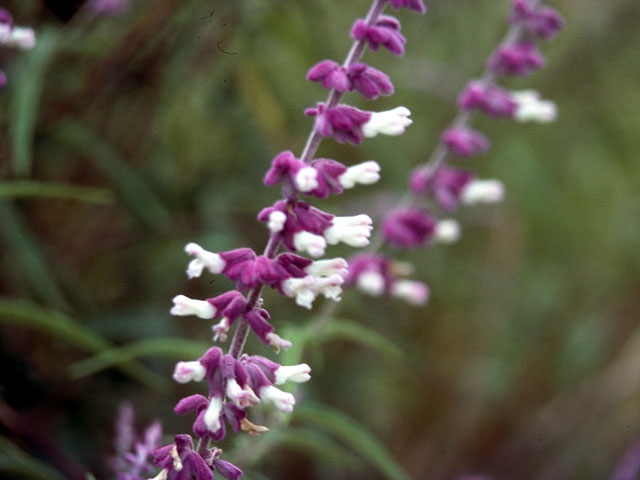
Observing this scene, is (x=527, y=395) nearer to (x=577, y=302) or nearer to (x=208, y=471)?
(x=577, y=302)

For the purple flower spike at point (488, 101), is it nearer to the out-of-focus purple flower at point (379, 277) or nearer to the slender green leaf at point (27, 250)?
the out-of-focus purple flower at point (379, 277)

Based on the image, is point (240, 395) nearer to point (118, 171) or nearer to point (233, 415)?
point (233, 415)

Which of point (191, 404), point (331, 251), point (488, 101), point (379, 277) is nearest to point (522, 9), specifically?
point (488, 101)

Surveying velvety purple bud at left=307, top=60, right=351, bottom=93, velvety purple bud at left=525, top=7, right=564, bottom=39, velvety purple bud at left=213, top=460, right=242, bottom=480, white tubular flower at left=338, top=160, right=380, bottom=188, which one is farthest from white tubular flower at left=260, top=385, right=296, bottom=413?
velvety purple bud at left=525, top=7, right=564, bottom=39

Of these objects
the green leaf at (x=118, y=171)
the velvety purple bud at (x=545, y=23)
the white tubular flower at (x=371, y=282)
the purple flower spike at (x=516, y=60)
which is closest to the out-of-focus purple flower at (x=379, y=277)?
the white tubular flower at (x=371, y=282)

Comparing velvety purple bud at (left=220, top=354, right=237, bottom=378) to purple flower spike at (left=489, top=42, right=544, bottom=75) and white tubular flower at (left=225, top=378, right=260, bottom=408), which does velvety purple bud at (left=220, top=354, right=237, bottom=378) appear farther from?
purple flower spike at (left=489, top=42, right=544, bottom=75)

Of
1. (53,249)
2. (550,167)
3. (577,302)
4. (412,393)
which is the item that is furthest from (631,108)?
(53,249)
